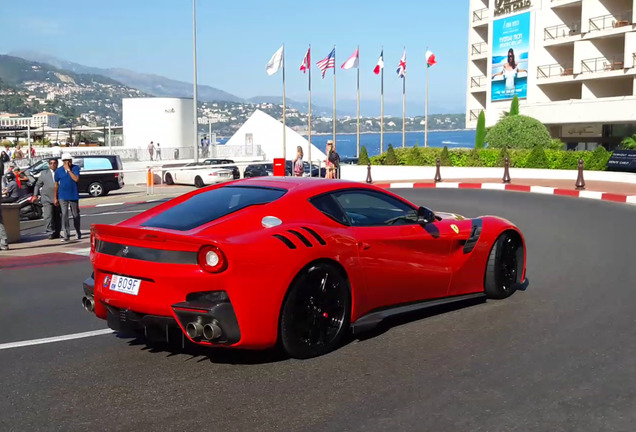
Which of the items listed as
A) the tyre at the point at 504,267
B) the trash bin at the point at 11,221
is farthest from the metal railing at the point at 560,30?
the tyre at the point at 504,267

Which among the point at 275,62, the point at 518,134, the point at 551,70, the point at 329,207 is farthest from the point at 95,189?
the point at 551,70

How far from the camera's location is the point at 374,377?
17.6 feet

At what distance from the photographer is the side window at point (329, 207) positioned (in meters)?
6.30

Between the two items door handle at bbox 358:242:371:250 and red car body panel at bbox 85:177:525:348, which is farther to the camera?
door handle at bbox 358:242:371:250

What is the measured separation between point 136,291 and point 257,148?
50.8m

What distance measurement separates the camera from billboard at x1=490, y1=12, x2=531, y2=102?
171 feet

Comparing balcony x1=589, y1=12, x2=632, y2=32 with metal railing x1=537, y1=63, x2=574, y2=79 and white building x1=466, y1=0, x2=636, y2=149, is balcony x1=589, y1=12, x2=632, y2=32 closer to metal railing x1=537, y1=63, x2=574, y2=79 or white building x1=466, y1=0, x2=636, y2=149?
white building x1=466, y1=0, x2=636, y2=149

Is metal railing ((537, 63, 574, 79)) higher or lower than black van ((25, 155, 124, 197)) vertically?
higher

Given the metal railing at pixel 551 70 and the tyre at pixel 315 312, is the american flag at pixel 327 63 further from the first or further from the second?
the tyre at pixel 315 312

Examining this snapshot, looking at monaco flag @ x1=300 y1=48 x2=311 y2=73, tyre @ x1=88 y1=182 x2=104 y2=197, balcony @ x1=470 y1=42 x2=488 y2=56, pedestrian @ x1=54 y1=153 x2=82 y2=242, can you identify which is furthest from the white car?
balcony @ x1=470 y1=42 x2=488 y2=56

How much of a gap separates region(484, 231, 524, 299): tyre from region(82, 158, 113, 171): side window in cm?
2347

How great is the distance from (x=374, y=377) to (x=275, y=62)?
4339cm

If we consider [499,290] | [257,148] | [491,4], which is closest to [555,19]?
[491,4]

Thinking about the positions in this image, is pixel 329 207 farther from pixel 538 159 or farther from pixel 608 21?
pixel 608 21
